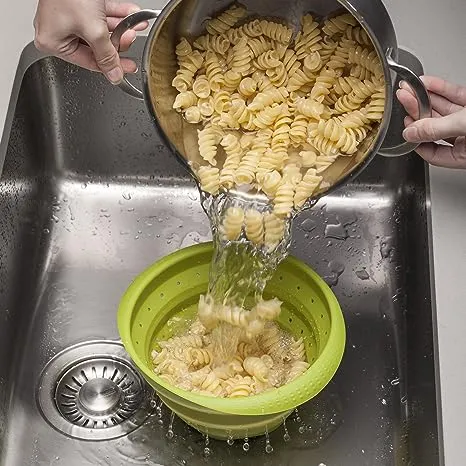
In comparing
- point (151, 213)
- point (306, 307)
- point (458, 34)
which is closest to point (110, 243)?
point (151, 213)

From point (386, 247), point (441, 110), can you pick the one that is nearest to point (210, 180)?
point (441, 110)

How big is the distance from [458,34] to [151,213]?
0.50m

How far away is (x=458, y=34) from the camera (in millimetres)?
1229

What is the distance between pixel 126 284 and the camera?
4.00ft

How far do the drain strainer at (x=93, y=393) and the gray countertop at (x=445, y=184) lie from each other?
0.32 meters

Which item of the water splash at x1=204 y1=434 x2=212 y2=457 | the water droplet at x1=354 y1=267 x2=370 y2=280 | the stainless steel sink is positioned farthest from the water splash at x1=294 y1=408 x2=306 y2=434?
the water droplet at x1=354 y1=267 x2=370 y2=280

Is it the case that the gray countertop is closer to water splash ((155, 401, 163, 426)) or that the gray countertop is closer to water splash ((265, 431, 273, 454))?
water splash ((265, 431, 273, 454))

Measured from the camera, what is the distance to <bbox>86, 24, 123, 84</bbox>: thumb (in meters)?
0.95

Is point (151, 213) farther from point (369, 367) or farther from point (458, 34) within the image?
point (458, 34)

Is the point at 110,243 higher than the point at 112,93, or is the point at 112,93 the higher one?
the point at 112,93

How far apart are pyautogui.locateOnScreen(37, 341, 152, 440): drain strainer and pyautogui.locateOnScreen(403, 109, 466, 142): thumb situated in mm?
473

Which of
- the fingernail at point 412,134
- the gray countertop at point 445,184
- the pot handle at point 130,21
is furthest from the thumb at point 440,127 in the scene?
the pot handle at point 130,21

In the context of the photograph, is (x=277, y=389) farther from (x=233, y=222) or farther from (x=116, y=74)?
(x=116, y=74)

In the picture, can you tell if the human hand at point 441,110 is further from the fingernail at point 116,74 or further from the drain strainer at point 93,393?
the drain strainer at point 93,393
